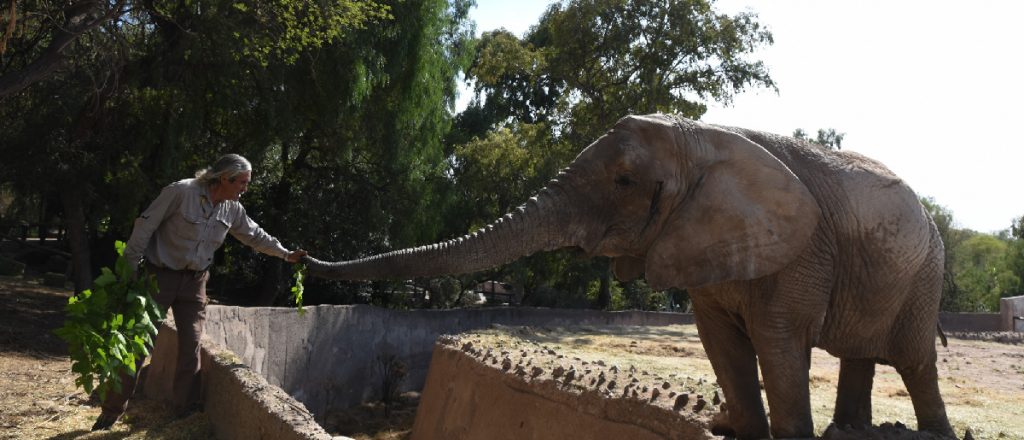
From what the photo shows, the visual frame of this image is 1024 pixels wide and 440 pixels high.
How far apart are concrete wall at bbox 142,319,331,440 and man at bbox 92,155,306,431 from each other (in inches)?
11.1

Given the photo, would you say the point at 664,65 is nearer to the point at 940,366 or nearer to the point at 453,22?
the point at 453,22

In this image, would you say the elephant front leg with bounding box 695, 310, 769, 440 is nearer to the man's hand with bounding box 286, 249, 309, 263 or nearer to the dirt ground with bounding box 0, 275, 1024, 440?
the dirt ground with bounding box 0, 275, 1024, 440

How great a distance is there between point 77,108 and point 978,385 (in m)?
15.5

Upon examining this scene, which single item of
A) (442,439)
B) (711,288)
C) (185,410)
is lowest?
(442,439)

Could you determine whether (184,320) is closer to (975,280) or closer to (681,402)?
(681,402)

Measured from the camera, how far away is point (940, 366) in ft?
47.9

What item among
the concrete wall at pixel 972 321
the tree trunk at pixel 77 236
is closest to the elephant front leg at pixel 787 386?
the tree trunk at pixel 77 236

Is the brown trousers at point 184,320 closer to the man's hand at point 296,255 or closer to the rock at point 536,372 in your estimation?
the man's hand at point 296,255

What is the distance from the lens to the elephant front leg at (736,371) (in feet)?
16.7

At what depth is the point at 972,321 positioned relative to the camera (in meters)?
25.3

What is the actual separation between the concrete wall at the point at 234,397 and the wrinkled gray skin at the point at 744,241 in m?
0.85

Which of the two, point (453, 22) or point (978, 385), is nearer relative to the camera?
point (978, 385)

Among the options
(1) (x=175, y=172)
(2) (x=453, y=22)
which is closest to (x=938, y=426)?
(1) (x=175, y=172)

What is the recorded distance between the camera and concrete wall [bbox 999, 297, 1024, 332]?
24266 millimetres
